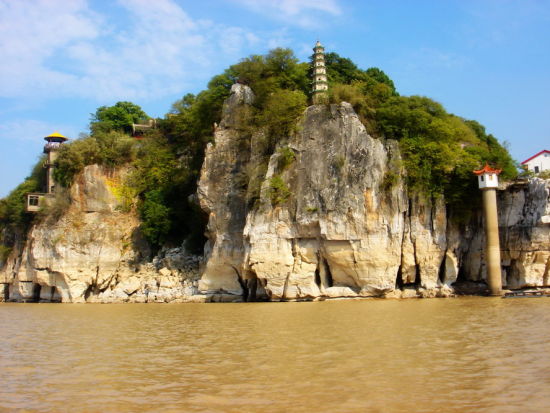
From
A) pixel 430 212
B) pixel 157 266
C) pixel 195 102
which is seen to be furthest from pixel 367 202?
pixel 195 102

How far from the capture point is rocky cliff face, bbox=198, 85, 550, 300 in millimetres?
23672

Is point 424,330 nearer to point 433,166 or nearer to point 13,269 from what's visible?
point 433,166

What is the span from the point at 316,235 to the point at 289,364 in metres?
15.0

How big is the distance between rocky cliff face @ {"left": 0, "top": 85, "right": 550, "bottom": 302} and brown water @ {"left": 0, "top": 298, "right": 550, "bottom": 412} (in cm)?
774

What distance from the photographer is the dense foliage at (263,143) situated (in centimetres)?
2503

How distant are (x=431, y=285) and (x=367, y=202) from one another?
4.72 metres

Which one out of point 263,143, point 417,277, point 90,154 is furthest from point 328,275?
point 90,154

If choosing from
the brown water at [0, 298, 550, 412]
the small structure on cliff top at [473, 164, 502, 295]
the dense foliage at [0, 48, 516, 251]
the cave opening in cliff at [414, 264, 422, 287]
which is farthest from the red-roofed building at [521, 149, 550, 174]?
the brown water at [0, 298, 550, 412]

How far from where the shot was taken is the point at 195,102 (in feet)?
113

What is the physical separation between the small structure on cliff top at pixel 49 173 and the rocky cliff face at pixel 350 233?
11986 mm

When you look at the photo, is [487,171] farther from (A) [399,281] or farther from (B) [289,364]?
(B) [289,364]

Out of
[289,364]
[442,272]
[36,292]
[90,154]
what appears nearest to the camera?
[289,364]

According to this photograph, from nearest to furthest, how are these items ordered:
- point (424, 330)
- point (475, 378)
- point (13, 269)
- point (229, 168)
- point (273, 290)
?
point (475, 378)
point (424, 330)
point (273, 290)
point (229, 168)
point (13, 269)

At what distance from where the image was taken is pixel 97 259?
28.6 meters
